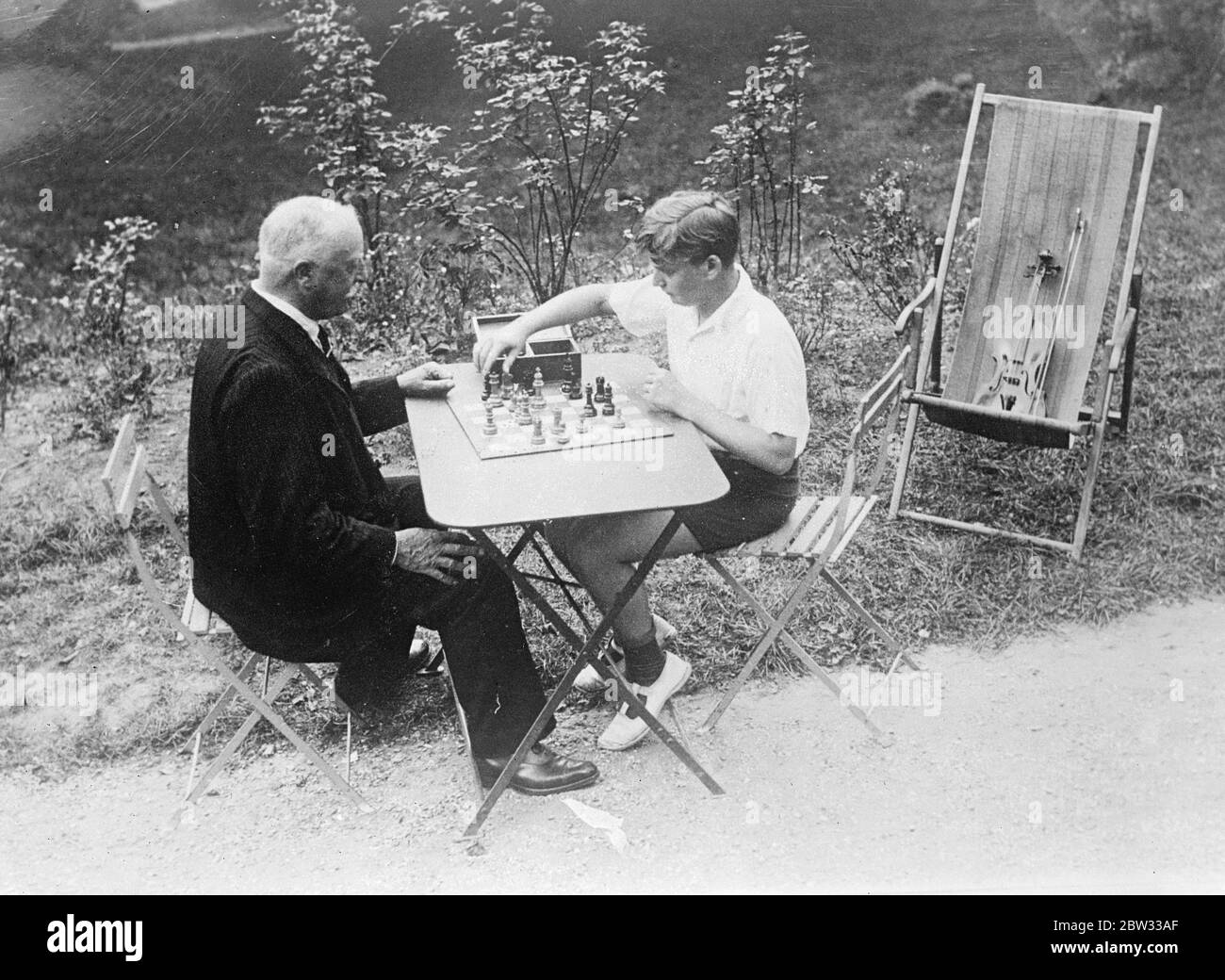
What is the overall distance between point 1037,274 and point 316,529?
3.37m

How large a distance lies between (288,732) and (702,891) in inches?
48.8

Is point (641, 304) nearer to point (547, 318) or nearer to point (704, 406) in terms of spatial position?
point (547, 318)

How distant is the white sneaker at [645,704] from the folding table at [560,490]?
4.1 inches

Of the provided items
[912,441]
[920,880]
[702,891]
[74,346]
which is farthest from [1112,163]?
[74,346]

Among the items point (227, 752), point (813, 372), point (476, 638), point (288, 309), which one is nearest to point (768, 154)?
point (813, 372)

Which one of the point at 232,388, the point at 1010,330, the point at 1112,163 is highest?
the point at 1112,163

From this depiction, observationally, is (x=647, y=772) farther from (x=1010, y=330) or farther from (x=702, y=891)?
(x=1010, y=330)

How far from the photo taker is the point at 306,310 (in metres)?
3.07

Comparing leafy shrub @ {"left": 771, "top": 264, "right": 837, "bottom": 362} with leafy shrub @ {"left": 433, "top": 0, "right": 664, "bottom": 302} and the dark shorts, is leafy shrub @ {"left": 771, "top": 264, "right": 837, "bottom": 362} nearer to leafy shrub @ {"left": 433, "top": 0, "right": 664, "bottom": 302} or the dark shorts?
leafy shrub @ {"left": 433, "top": 0, "right": 664, "bottom": 302}

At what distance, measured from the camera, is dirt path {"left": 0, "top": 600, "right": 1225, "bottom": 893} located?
299cm

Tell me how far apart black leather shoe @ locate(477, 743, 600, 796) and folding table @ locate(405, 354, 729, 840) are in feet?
0.45

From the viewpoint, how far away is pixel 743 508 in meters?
3.42

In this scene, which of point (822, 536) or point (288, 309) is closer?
point (288, 309)

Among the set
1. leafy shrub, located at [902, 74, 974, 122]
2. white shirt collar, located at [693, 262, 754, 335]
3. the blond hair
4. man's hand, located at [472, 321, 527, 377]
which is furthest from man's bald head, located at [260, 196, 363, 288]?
leafy shrub, located at [902, 74, 974, 122]
